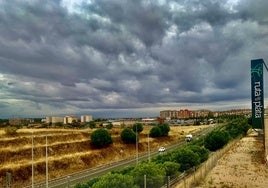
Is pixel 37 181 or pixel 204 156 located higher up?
pixel 204 156

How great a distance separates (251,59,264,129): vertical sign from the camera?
59438mm

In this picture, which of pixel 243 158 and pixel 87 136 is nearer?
pixel 243 158

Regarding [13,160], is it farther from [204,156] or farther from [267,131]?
[267,131]

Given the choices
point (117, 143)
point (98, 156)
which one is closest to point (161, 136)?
point (117, 143)

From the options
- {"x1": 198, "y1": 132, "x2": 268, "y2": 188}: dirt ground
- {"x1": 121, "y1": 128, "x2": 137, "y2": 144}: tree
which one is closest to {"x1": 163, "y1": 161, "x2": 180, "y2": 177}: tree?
{"x1": 198, "y1": 132, "x2": 268, "y2": 188}: dirt ground

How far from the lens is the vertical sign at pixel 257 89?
195 ft

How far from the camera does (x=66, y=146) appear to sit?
70.8m

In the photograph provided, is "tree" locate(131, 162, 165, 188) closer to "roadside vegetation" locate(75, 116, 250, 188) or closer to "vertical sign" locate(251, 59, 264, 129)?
"roadside vegetation" locate(75, 116, 250, 188)

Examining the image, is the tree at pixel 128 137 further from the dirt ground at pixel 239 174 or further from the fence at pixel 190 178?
the fence at pixel 190 178

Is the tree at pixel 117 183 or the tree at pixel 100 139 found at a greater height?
the tree at pixel 117 183

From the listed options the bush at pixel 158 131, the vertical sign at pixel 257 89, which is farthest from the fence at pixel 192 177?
the bush at pixel 158 131

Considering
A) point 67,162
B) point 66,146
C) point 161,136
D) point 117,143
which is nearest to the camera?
point 67,162

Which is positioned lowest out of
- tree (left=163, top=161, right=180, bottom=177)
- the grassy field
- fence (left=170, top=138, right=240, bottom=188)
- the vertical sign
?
the grassy field

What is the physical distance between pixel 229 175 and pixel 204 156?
14.6 feet
